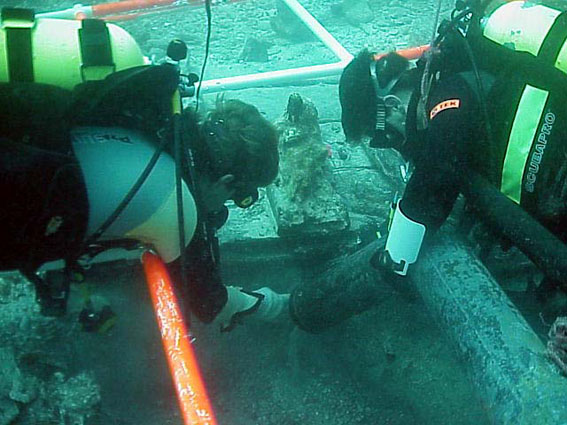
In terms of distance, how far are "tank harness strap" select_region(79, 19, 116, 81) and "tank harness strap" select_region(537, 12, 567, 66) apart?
5.06ft

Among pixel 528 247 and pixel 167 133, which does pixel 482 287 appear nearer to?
pixel 528 247

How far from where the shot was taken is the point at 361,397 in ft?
9.57

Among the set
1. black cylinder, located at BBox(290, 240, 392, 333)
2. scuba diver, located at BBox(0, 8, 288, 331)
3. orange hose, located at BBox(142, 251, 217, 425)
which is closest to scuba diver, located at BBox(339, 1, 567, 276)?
black cylinder, located at BBox(290, 240, 392, 333)

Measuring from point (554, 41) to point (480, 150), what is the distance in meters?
0.47

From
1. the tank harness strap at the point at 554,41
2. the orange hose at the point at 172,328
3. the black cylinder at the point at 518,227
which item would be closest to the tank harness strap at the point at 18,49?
the orange hose at the point at 172,328

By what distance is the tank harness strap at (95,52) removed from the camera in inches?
74.4

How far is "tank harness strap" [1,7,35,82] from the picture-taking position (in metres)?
1.84

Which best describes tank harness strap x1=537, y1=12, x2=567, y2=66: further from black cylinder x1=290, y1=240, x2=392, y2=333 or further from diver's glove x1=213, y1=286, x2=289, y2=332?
diver's glove x1=213, y1=286, x2=289, y2=332

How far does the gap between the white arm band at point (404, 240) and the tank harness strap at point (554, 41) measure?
0.82 metres

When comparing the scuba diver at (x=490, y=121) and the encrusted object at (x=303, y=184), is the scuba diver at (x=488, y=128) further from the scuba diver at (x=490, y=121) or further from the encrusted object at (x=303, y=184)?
the encrusted object at (x=303, y=184)

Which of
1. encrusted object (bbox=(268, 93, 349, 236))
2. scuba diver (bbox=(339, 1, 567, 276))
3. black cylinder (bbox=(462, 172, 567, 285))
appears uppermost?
scuba diver (bbox=(339, 1, 567, 276))

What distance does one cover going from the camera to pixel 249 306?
2.90 m

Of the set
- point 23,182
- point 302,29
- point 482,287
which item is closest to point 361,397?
point 482,287

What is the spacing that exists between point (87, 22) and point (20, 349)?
1.69 metres
